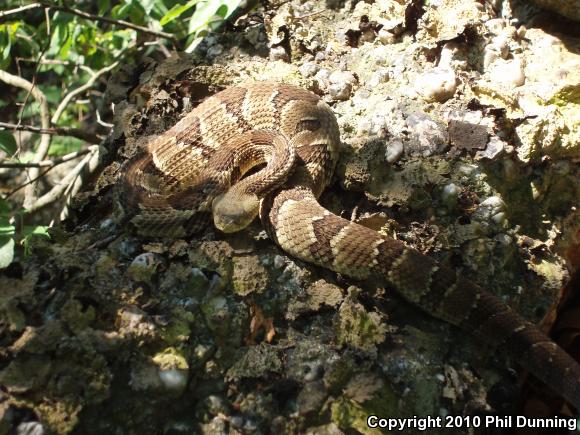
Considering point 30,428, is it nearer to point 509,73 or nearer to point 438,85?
point 438,85

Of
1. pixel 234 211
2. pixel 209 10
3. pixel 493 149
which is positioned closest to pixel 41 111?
pixel 209 10

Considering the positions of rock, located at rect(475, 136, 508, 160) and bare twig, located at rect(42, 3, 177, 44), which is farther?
bare twig, located at rect(42, 3, 177, 44)

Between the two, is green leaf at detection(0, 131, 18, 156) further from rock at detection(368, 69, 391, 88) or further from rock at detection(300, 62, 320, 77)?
rock at detection(368, 69, 391, 88)

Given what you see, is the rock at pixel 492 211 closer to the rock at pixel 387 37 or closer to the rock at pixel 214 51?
the rock at pixel 387 37

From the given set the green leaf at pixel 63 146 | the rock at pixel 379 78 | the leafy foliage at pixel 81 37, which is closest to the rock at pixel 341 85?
the rock at pixel 379 78

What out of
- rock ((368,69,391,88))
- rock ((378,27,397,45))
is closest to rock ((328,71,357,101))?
rock ((368,69,391,88))

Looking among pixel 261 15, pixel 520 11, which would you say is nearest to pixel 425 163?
Result: pixel 520 11
